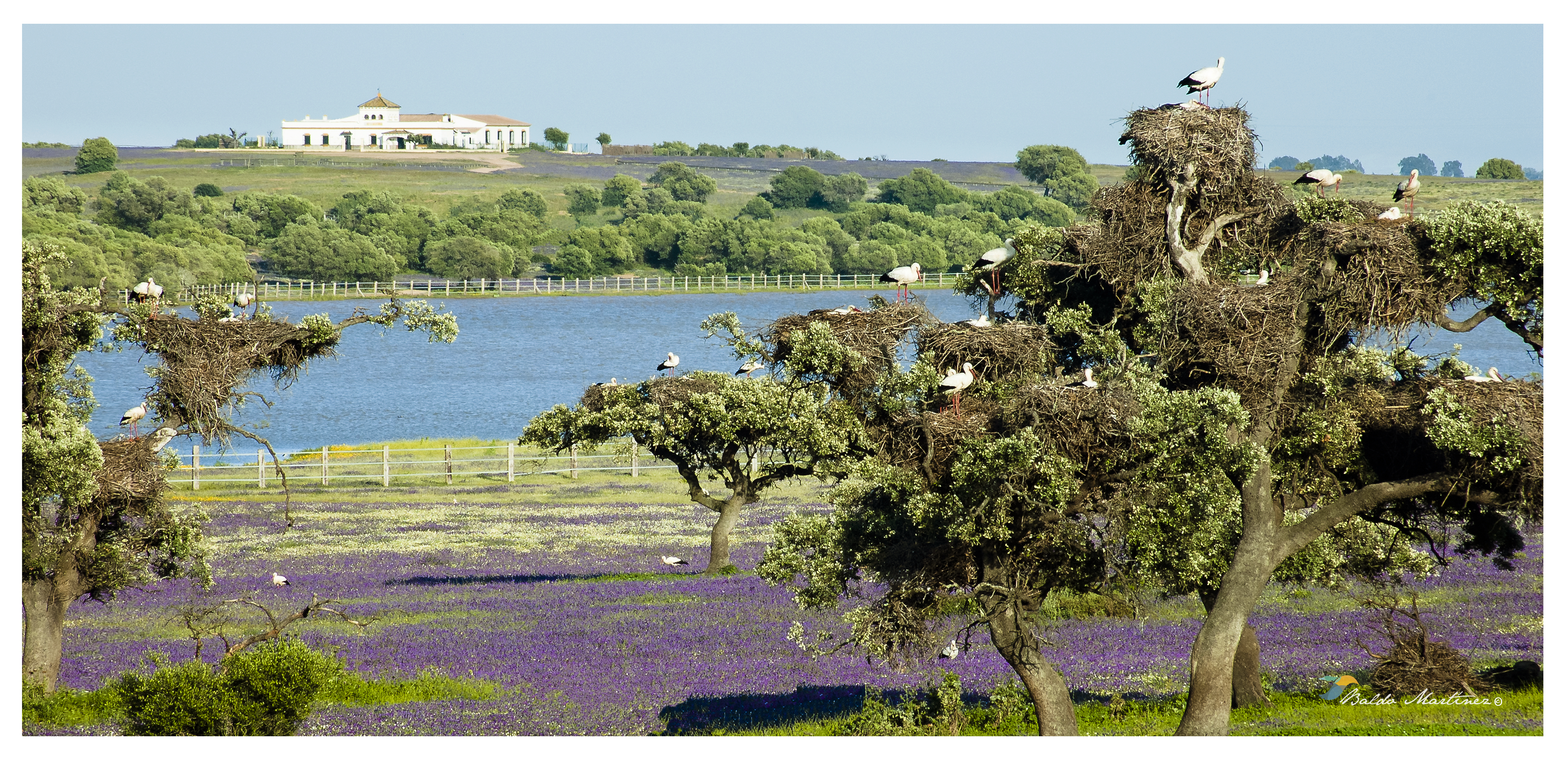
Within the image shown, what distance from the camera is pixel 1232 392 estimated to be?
41.7 feet

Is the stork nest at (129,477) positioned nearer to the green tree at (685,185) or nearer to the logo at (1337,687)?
the logo at (1337,687)

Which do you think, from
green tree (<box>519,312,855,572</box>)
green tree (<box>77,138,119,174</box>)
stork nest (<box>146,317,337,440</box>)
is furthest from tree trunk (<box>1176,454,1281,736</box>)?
green tree (<box>77,138,119,174</box>)

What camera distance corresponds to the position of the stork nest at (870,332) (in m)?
17.1

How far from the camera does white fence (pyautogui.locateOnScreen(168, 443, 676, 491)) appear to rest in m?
51.2

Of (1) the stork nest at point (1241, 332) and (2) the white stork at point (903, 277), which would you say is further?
(2) the white stork at point (903, 277)

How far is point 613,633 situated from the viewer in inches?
949

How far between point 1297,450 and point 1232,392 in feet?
8.04

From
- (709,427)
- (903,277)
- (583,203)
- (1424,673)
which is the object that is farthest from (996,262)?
(583,203)

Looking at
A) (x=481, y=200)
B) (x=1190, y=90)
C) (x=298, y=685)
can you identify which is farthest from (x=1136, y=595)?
(x=481, y=200)

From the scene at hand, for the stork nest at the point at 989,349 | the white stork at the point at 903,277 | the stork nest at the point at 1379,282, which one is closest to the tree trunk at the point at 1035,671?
the stork nest at the point at 989,349

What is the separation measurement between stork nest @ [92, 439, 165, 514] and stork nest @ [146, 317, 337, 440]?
538 mm

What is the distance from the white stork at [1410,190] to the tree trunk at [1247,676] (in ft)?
20.3

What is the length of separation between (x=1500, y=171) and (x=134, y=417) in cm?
12955

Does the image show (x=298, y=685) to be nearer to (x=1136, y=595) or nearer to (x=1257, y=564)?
(x=1136, y=595)
